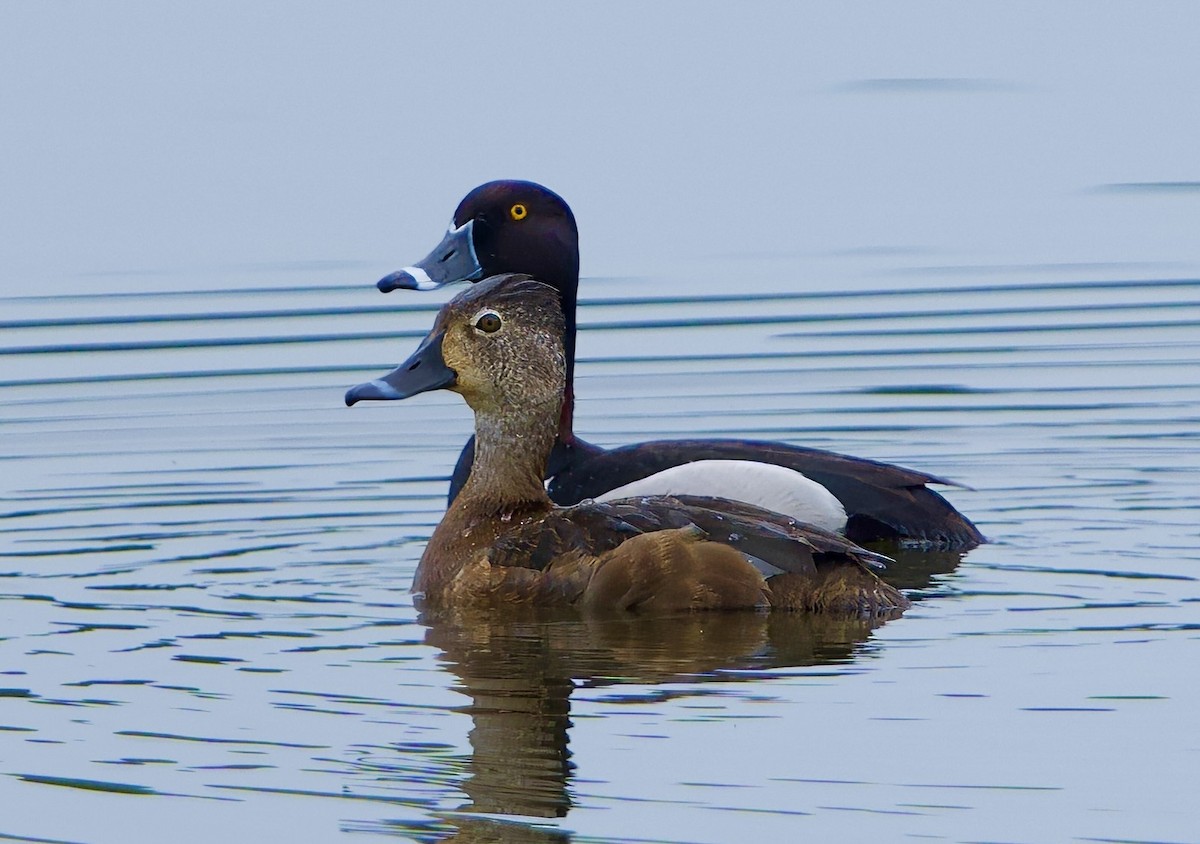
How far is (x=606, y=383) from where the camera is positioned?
41.8 feet

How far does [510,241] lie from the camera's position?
10.0 metres

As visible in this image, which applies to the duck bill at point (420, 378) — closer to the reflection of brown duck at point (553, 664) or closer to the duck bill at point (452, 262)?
the reflection of brown duck at point (553, 664)

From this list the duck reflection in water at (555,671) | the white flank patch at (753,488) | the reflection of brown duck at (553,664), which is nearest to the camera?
the duck reflection in water at (555,671)

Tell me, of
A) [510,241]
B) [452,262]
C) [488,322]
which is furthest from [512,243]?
[488,322]

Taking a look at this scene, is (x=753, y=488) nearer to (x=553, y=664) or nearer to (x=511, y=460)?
(x=511, y=460)

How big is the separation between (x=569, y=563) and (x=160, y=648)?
1305 millimetres

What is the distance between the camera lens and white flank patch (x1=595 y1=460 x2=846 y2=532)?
29.6 feet

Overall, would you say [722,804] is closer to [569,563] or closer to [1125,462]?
[569,563]

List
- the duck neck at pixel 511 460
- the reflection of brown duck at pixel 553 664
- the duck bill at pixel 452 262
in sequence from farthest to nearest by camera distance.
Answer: the duck bill at pixel 452 262 → the duck neck at pixel 511 460 → the reflection of brown duck at pixel 553 664

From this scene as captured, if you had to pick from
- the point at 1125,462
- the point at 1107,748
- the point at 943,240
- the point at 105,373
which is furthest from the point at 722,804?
the point at 943,240

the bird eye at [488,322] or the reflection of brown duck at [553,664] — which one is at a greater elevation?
the bird eye at [488,322]

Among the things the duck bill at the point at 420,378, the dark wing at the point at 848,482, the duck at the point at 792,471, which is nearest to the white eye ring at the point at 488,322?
the duck bill at the point at 420,378

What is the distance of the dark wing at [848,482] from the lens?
358 inches

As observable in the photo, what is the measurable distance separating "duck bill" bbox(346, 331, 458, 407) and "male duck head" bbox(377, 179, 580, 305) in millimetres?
1591
